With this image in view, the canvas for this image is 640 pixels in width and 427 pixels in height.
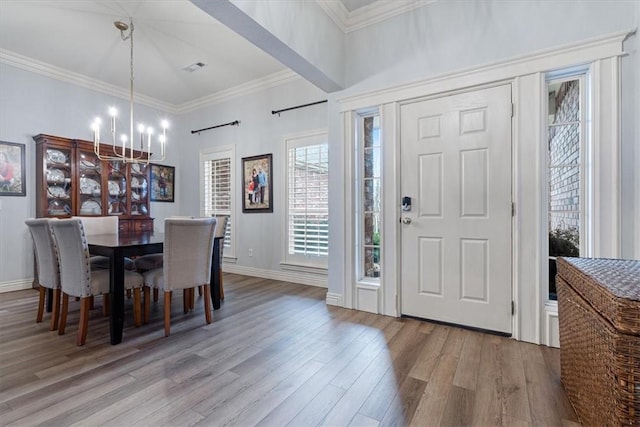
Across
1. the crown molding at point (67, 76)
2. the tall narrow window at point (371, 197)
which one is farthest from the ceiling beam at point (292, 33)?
the crown molding at point (67, 76)

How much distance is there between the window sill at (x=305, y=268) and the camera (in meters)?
4.04

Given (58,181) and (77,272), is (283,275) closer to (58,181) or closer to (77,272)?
(77,272)

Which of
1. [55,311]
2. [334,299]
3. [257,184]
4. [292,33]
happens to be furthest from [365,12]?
[55,311]

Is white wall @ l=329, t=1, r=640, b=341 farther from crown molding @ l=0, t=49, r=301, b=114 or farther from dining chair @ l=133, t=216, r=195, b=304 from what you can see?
dining chair @ l=133, t=216, r=195, b=304

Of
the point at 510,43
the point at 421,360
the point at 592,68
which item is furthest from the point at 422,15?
the point at 421,360

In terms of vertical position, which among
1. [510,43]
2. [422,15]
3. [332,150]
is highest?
[422,15]

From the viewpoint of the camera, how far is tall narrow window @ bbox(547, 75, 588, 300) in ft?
7.19

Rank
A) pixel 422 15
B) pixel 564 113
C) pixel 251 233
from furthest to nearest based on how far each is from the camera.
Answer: pixel 251 233 → pixel 422 15 → pixel 564 113

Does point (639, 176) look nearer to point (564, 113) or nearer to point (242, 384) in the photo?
point (564, 113)

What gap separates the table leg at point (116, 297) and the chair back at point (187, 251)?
0.32m

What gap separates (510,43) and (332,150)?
1.77m

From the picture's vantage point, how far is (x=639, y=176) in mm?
1933

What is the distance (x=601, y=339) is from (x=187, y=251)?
104 inches

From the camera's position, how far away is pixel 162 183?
18.0 feet
